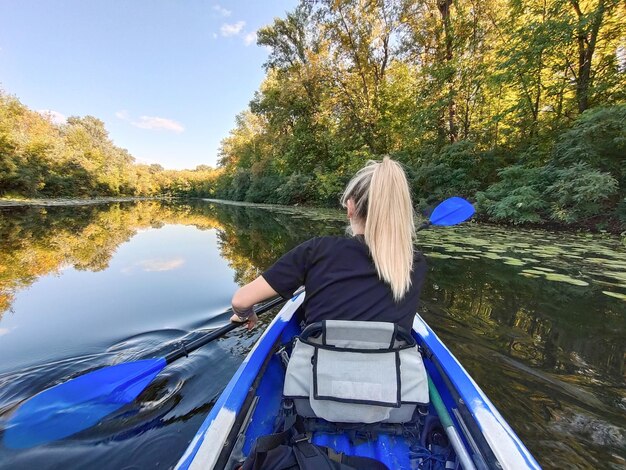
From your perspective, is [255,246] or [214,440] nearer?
[214,440]

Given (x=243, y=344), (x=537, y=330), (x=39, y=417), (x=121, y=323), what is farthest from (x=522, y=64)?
(x=39, y=417)

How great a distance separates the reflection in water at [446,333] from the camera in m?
1.75

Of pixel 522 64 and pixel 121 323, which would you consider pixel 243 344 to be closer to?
pixel 121 323

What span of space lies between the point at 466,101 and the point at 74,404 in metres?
14.3

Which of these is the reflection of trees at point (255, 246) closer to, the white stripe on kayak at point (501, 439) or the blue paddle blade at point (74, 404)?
the blue paddle blade at point (74, 404)

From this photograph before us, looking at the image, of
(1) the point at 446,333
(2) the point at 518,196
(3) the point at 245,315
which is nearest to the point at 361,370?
(3) the point at 245,315

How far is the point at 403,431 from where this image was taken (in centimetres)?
138

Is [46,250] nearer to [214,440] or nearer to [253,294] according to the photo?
[253,294]

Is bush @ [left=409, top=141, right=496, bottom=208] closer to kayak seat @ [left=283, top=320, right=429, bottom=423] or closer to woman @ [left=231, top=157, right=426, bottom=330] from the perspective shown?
woman @ [left=231, top=157, right=426, bottom=330]

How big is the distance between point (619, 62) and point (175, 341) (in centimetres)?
1225

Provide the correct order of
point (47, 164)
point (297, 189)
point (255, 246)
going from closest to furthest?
point (255, 246)
point (297, 189)
point (47, 164)

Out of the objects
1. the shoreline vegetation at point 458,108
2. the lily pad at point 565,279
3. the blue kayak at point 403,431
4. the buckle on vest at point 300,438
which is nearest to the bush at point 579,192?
the shoreline vegetation at point 458,108

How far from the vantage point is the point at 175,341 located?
9.84ft

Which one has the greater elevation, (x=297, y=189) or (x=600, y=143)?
(x=600, y=143)
